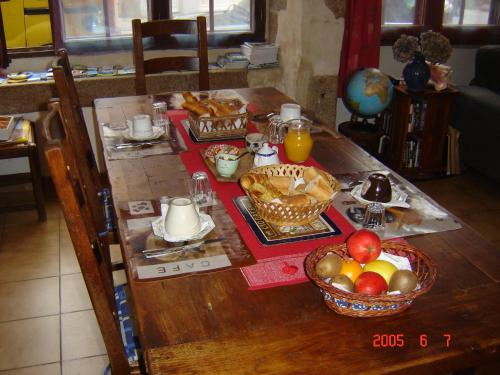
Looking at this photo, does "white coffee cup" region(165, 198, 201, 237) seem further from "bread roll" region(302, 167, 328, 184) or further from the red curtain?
the red curtain

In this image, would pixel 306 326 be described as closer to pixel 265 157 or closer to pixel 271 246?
pixel 271 246

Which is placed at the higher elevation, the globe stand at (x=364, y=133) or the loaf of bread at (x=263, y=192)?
the loaf of bread at (x=263, y=192)

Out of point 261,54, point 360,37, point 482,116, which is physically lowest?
point 482,116

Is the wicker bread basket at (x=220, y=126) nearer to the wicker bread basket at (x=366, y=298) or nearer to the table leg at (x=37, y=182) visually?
the wicker bread basket at (x=366, y=298)

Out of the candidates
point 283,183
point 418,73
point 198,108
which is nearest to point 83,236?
point 283,183

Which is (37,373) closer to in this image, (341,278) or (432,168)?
(341,278)

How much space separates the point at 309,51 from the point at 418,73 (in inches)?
26.3

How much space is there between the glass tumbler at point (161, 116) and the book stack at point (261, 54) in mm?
1341

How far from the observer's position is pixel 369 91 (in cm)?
342

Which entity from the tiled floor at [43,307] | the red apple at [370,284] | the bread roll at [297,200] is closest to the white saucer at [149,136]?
the tiled floor at [43,307]

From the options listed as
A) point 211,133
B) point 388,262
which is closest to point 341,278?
point 388,262

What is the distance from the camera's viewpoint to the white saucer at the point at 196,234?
1.47m

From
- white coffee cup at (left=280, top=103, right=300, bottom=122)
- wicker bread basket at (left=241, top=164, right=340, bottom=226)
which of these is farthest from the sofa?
wicker bread basket at (left=241, top=164, right=340, bottom=226)
